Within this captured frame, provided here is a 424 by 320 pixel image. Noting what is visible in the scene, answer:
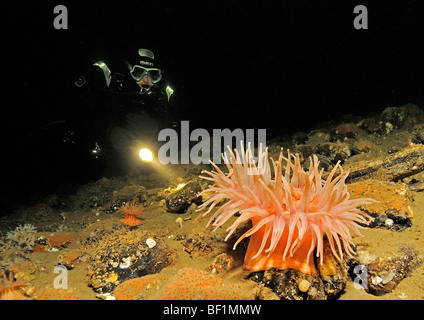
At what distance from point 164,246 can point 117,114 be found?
6.50m

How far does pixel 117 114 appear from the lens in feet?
28.0

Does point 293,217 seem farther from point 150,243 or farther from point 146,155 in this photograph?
point 146,155

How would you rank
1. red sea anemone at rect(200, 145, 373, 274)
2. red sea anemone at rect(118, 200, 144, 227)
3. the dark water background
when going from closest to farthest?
red sea anemone at rect(200, 145, 373, 274) → red sea anemone at rect(118, 200, 144, 227) → the dark water background

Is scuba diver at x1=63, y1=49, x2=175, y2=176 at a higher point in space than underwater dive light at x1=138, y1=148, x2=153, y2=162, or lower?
higher

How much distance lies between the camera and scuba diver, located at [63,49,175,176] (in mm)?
7340

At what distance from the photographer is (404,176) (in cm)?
359

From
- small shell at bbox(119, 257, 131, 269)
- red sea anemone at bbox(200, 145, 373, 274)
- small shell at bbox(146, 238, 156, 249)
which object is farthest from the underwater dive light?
red sea anemone at bbox(200, 145, 373, 274)

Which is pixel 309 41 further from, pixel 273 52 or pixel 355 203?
pixel 355 203

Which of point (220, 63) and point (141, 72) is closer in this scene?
point (141, 72)

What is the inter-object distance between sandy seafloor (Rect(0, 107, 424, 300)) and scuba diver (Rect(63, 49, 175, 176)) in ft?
8.50

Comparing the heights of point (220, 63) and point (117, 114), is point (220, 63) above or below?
above

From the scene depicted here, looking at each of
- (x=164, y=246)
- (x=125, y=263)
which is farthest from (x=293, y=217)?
(x=125, y=263)

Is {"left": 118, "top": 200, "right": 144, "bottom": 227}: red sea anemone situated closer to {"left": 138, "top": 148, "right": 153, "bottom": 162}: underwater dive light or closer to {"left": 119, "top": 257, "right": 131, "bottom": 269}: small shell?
{"left": 119, "top": 257, "right": 131, "bottom": 269}: small shell

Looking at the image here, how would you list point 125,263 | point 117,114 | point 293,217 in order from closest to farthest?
point 293,217, point 125,263, point 117,114
